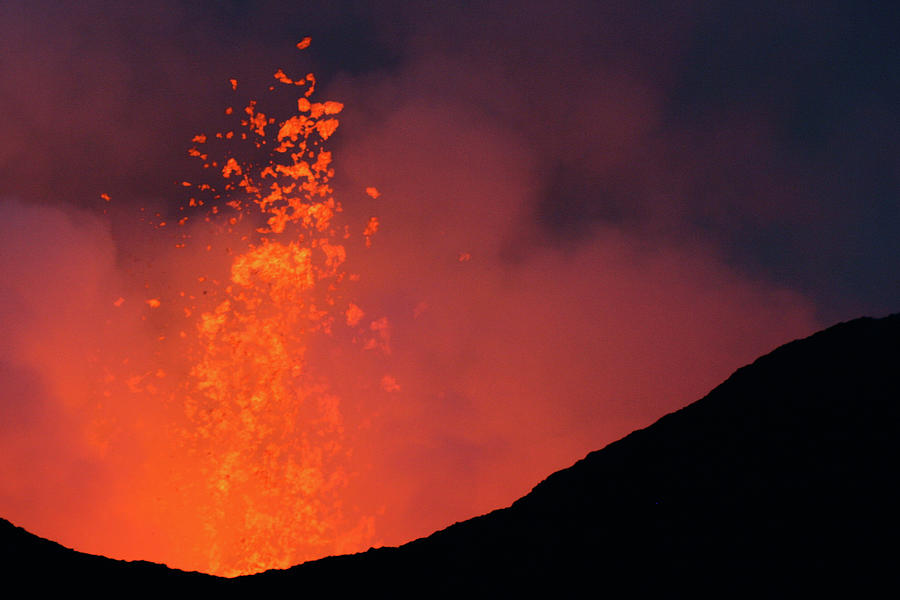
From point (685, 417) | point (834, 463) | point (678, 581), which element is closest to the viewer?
point (678, 581)

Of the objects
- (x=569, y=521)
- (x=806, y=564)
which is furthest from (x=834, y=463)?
(x=569, y=521)

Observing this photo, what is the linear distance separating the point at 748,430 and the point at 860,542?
2.22 m

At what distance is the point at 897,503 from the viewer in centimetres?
700

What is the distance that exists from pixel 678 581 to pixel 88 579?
6.45 meters

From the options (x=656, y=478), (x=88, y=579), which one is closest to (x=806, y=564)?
(x=656, y=478)

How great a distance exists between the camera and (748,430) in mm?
8867

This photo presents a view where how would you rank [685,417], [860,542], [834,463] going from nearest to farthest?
[860,542] → [834,463] → [685,417]

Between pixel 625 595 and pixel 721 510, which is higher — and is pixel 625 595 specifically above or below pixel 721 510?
below

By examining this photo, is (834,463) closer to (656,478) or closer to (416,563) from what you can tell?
(656,478)

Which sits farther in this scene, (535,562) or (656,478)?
(656,478)

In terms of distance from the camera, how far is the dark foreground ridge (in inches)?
278

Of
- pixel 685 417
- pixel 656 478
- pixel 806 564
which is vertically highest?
pixel 685 417

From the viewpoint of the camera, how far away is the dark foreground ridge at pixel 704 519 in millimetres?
7062

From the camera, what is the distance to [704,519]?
7.90m
